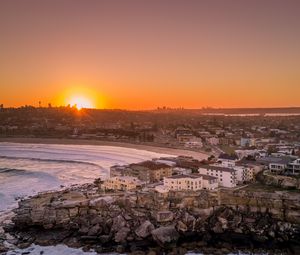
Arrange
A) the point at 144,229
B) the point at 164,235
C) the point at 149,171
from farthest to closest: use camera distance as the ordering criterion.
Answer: the point at 149,171 < the point at 144,229 < the point at 164,235

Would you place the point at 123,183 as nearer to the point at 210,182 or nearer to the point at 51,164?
→ the point at 210,182

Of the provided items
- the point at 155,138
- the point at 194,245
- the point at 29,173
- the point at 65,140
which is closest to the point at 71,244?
the point at 194,245

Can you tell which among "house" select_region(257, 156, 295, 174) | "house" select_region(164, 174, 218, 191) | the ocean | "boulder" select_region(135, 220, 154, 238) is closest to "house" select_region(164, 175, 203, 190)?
"house" select_region(164, 174, 218, 191)

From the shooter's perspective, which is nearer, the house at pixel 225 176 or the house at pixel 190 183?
the house at pixel 190 183

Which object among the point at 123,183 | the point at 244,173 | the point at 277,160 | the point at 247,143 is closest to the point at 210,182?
the point at 244,173

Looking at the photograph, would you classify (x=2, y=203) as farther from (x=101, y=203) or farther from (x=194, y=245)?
(x=194, y=245)

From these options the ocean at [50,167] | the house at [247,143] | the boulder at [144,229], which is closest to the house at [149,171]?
the ocean at [50,167]

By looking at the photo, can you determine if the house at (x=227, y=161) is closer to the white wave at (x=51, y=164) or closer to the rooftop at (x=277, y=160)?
the rooftop at (x=277, y=160)

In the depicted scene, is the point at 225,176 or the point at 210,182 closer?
the point at 210,182
